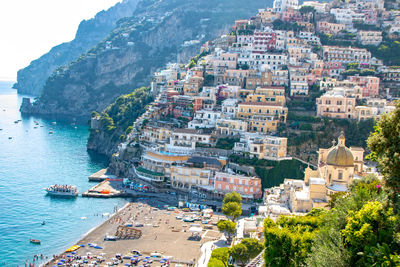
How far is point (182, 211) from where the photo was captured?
6178 cm

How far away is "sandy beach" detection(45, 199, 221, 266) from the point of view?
4738 centimetres

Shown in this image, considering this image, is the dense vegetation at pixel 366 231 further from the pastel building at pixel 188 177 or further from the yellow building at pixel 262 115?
the yellow building at pixel 262 115

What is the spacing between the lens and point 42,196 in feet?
230

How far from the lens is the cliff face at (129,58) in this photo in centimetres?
17762

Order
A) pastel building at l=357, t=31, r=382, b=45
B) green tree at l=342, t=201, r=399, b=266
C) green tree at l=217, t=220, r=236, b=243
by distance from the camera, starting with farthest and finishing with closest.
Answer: pastel building at l=357, t=31, r=382, b=45 < green tree at l=217, t=220, r=236, b=243 < green tree at l=342, t=201, r=399, b=266

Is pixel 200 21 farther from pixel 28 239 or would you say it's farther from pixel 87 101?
pixel 28 239

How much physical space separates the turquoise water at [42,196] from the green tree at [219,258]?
19.9 m

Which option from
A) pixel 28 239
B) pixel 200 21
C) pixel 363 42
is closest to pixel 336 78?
pixel 363 42

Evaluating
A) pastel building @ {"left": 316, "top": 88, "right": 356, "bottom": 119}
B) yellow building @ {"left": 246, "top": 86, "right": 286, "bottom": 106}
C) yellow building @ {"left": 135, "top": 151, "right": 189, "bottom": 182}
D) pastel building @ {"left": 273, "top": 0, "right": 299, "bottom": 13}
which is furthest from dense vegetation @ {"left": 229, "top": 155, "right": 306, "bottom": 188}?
pastel building @ {"left": 273, "top": 0, "right": 299, "bottom": 13}

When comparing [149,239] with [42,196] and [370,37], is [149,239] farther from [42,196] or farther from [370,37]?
[370,37]

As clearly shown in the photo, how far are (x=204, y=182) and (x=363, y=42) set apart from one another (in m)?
55.3

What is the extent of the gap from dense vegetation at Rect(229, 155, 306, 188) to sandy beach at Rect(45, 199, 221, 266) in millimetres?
11539

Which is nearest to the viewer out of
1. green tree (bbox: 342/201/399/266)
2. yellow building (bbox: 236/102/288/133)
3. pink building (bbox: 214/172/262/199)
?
green tree (bbox: 342/201/399/266)

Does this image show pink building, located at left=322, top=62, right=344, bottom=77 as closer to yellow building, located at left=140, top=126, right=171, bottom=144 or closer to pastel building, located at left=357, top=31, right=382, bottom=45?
pastel building, located at left=357, top=31, right=382, bottom=45
